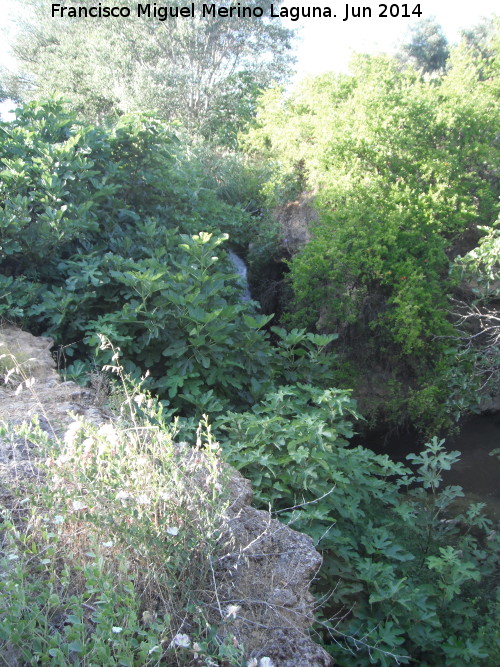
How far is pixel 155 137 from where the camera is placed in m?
5.86

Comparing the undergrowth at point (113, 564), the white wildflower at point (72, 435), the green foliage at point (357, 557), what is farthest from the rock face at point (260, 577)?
the green foliage at point (357, 557)

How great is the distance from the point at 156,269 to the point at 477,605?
3368 millimetres

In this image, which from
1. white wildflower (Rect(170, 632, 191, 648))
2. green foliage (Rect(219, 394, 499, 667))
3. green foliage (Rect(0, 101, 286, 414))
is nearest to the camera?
white wildflower (Rect(170, 632, 191, 648))

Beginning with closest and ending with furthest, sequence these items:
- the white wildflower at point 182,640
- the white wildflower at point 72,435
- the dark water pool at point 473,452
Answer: the white wildflower at point 182,640 → the white wildflower at point 72,435 → the dark water pool at point 473,452

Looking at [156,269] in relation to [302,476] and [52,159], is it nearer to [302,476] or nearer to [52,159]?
[52,159]

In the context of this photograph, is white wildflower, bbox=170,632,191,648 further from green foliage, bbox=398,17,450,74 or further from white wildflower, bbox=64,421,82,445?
green foliage, bbox=398,17,450,74

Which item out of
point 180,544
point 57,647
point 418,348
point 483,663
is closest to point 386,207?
point 418,348

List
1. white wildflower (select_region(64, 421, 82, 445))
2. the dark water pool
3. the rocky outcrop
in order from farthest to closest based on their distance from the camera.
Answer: the rocky outcrop
the dark water pool
white wildflower (select_region(64, 421, 82, 445))

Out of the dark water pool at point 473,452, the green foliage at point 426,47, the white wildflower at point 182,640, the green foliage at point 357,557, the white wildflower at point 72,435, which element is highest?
the green foliage at point 426,47

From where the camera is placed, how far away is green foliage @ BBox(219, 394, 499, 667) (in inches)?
124

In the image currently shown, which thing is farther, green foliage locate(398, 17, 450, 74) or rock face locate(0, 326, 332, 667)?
green foliage locate(398, 17, 450, 74)

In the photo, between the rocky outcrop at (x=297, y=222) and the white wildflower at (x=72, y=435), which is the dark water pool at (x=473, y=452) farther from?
the white wildflower at (x=72, y=435)

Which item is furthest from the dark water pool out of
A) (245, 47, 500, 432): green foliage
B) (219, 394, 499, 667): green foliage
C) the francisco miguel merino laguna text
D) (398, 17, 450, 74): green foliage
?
(398, 17, 450, 74): green foliage

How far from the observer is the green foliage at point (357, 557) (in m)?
3.15
